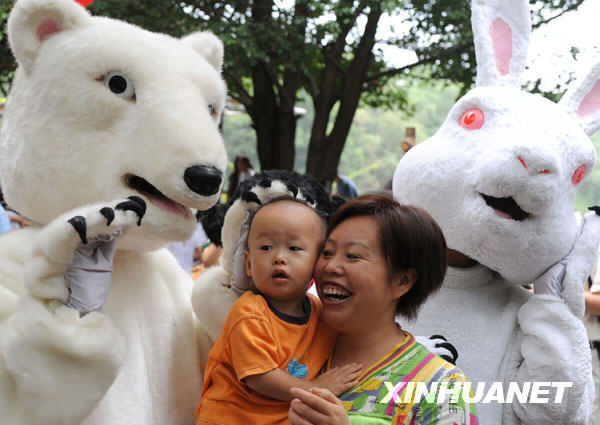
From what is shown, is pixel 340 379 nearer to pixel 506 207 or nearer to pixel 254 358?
pixel 254 358

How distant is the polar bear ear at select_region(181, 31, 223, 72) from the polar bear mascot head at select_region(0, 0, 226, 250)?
26cm

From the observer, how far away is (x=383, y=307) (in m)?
1.63

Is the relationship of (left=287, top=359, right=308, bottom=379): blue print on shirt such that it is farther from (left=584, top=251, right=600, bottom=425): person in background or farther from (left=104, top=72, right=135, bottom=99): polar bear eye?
(left=584, top=251, right=600, bottom=425): person in background

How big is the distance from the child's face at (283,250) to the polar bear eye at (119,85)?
43 cm

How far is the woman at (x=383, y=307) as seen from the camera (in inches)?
57.7

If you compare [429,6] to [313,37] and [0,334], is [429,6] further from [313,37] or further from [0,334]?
Result: [0,334]

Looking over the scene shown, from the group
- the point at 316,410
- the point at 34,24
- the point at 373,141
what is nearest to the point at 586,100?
the point at 316,410

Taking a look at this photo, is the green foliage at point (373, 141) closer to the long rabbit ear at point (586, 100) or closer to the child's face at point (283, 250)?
the long rabbit ear at point (586, 100)

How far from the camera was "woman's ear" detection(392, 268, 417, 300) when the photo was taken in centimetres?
165

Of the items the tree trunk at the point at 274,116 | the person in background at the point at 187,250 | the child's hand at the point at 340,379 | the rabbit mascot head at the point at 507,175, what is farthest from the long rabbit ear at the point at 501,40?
the tree trunk at the point at 274,116

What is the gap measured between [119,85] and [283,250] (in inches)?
22.4

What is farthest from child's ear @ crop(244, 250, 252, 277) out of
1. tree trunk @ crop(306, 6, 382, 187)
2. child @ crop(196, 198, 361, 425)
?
tree trunk @ crop(306, 6, 382, 187)

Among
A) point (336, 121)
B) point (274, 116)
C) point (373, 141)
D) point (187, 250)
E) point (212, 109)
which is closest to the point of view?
point (212, 109)

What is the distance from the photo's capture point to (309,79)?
8.33 metres
